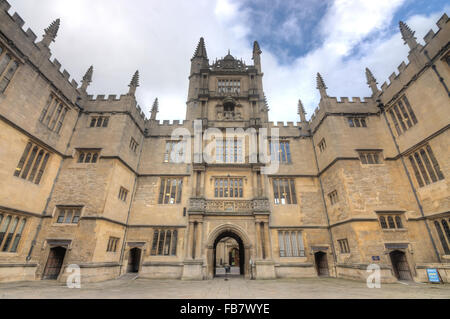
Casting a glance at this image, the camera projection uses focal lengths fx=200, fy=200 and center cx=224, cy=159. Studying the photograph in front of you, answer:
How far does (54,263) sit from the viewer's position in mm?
14352

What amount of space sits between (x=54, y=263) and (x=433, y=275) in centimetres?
2505

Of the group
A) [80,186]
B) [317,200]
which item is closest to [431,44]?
[317,200]

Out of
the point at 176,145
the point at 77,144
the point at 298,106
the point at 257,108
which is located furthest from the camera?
the point at 298,106

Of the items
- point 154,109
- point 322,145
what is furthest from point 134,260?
point 322,145

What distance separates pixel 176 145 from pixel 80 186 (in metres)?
9.34

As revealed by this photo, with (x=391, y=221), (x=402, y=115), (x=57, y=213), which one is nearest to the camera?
(x=57, y=213)

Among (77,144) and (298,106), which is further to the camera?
(298,106)

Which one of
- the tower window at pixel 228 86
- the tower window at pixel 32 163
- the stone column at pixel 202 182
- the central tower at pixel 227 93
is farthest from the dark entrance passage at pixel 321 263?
the tower window at pixel 32 163

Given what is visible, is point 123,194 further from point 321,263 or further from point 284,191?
point 321,263

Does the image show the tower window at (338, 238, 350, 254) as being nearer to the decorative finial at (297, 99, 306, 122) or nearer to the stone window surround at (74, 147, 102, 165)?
the decorative finial at (297, 99, 306, 122)

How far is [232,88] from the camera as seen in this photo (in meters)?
25.9

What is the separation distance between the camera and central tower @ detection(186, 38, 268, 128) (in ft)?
75.9

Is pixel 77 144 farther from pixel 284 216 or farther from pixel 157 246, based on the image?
pixel 284 216

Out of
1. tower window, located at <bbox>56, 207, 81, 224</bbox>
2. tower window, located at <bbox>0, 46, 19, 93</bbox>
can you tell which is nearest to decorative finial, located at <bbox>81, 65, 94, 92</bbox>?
tower window, located at <bbox>0, 46, 19, 93</bbox>
